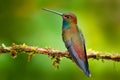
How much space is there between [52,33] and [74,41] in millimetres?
2452

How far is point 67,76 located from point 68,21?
2.40m

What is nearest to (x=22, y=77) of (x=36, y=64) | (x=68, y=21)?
(x=36, y=64)

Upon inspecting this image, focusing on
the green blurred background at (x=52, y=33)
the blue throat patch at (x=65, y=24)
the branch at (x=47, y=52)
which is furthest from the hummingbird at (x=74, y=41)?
the green blurred background at (x=52, y=33)

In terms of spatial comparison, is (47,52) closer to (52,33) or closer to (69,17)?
(69,17)

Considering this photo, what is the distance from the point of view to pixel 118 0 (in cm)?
673

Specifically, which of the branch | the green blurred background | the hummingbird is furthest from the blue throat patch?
the green blurred background

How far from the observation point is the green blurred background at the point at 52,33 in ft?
18.7

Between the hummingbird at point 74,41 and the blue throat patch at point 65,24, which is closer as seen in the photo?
the hummingbird at point 74,41

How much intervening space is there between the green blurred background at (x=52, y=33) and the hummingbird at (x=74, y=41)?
1.89 m

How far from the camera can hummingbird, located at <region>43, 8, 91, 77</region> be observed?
3234 millimetres

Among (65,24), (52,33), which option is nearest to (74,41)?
(65,24)

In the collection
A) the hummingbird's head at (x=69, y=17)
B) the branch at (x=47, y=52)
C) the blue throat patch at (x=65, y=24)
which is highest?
the hummingbird's head at (x=69, y=17)

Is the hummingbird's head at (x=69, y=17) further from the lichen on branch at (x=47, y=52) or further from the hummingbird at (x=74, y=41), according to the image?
the lichen on branch at (x=47, y=52)

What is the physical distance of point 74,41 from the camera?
335 centimetres
